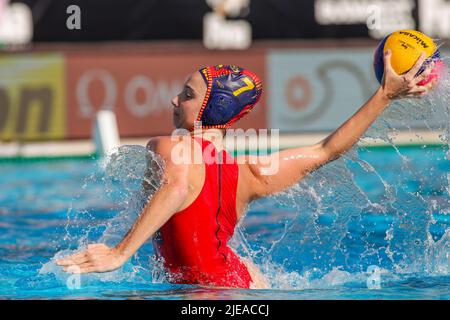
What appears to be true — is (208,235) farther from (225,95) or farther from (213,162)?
(225,95)

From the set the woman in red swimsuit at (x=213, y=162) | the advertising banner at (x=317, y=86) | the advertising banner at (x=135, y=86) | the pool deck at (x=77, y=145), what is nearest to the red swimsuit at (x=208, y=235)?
the woman in red swimsuit at (x=213, y=162)

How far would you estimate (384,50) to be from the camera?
11.7 ft

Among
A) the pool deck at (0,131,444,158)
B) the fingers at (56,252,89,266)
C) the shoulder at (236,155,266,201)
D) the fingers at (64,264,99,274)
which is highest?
the pool deck at (0,131,444,158)

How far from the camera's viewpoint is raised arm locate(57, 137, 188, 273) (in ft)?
9.93

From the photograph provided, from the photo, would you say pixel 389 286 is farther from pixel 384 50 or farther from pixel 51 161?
pixel 51 161

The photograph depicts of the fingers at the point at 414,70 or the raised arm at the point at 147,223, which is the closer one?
the raised arm at the point at 147,223

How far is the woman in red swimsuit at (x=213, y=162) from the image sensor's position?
3.38 metres

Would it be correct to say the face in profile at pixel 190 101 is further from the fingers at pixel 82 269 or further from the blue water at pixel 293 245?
the fingers at pixel 82 269

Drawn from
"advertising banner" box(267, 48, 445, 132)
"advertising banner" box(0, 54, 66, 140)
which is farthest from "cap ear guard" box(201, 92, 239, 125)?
"advertising banner" box(267, 48, 445, 132)

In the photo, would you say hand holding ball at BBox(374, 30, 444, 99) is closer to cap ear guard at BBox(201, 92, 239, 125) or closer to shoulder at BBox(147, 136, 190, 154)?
cap ear guard at BBox(201, 92, 239, 125)

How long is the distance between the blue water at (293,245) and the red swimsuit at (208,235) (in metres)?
0.08

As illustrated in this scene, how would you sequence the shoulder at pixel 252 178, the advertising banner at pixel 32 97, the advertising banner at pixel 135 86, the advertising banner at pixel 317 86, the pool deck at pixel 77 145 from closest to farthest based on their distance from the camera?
the shoulder at pixel 252 178 < the pool deck at pixel 77 145 < the advertising banner at pixel 32 97 < the advertising banner at pixel 135 86 < the advertising banner at pixel 317 86

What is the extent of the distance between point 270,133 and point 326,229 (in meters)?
7.24

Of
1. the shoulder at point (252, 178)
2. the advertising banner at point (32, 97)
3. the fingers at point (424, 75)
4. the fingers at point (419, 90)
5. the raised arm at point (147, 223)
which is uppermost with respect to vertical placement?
the advertising banner at point (32, 97)
